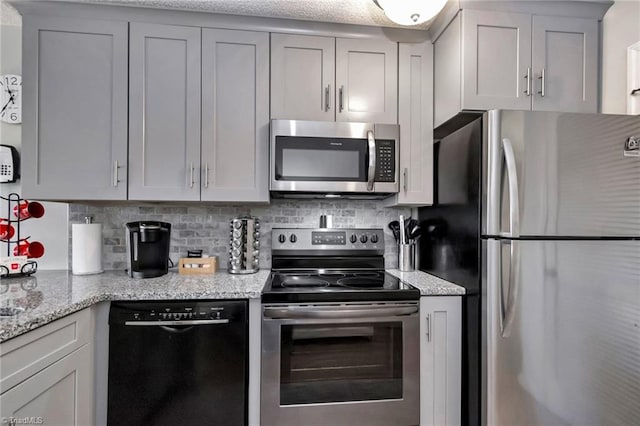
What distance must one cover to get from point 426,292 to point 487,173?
25.9 inches

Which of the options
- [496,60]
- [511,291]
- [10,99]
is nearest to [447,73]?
[496,60]

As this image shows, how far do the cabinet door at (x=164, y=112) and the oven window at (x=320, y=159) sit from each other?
1.67ft

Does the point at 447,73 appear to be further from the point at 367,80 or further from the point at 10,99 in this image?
the point at 10,99

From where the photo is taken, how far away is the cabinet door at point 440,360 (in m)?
1.54

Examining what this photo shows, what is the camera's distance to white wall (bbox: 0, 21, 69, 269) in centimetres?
191

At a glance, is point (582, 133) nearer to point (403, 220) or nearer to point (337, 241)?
Answer: point (403, 220)

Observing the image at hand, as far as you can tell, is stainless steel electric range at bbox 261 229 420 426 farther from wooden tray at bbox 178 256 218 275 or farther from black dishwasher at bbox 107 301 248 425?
wooden tray at bbox 178 256 218 275

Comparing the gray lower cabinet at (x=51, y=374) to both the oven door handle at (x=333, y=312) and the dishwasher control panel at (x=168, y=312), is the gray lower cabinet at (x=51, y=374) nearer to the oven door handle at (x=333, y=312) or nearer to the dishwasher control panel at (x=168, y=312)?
the dishwasher control panel at (x=168, y=312)

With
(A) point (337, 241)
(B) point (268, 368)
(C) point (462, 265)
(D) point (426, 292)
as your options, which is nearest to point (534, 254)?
(C) point (462, 265)

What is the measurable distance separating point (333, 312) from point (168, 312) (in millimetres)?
780

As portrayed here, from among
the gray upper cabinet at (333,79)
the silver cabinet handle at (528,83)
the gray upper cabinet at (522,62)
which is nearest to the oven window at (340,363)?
the gray upper cabinet at (333,79)

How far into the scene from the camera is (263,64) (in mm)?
1776

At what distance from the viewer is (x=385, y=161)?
1815mm

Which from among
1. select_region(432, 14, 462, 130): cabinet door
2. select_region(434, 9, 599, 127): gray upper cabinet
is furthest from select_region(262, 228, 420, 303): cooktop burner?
select_region(434, 9, 599, 127): gray upper cabinet
